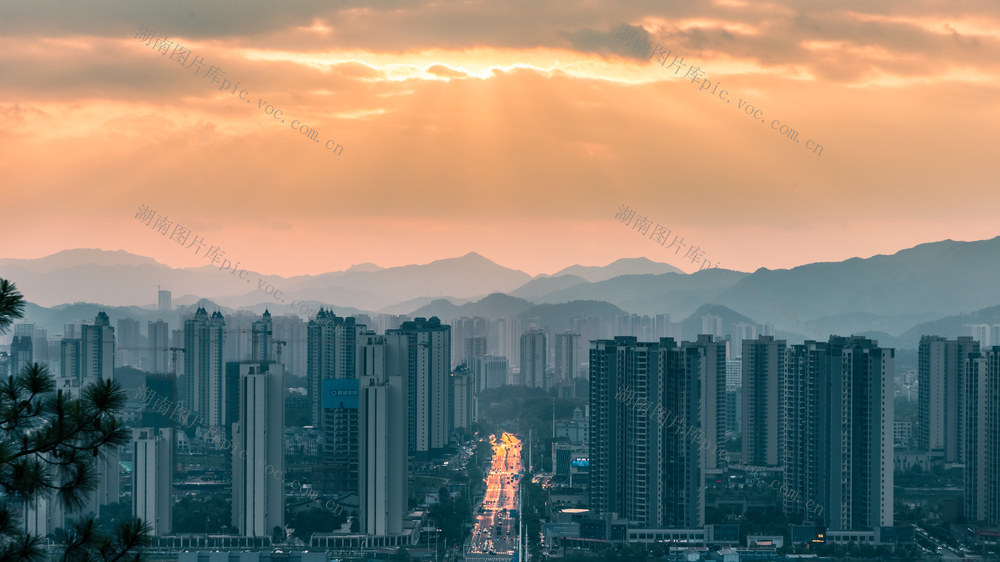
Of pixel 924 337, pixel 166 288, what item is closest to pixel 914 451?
pixel 924 337

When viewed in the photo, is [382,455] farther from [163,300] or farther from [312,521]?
[163,300]

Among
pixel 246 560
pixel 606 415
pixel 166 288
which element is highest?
pixel 166 288

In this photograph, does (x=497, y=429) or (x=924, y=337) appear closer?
(x=924, y=337)

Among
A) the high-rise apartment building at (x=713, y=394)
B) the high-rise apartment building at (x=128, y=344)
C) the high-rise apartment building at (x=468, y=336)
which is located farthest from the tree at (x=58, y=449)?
the high-rise apartment building at (x=468, y=336)

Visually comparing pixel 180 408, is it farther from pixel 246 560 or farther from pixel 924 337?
pixel 924 337

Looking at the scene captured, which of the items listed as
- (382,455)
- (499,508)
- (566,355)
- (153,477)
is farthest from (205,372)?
(566,355)

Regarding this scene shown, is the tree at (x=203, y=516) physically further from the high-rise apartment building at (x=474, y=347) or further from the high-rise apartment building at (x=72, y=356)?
the high-rise apartment building at (x=474, y=347)
